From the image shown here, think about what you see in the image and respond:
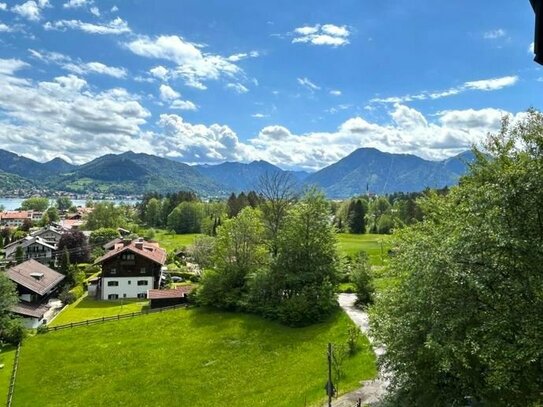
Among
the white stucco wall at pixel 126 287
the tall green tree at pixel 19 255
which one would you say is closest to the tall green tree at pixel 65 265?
the white stucco wall at pixel 126 287

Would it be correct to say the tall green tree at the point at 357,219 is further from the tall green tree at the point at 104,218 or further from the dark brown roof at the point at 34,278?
the dark brown roof at the point at 34,278

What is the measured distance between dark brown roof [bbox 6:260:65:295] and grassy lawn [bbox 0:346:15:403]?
739 inches

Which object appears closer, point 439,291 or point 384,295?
point 439,291

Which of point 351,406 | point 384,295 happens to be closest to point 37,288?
point 351,406

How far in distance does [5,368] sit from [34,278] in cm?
3137

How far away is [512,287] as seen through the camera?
16.3 m

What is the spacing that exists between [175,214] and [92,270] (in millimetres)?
76168

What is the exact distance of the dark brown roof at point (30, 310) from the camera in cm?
6228

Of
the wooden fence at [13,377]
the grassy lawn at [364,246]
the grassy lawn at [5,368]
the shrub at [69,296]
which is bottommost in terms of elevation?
the grassy lawn at [5,368]

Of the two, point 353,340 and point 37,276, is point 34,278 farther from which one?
point 353,340

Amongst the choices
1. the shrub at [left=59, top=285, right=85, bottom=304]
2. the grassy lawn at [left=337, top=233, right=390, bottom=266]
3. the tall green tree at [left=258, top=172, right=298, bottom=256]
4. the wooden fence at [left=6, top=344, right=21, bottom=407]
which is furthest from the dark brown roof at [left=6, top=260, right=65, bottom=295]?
the grassy lawn at [left=337, top=233, right=390, bottom=266]

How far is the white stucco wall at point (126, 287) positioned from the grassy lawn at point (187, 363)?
75.7 feet

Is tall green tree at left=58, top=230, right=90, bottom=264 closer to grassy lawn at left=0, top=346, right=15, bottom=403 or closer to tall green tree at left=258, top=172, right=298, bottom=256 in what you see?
grassy lawn at left=0, top=346, right=15, bottom=403

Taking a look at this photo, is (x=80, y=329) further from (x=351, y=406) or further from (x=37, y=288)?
(x=351, y=406)
